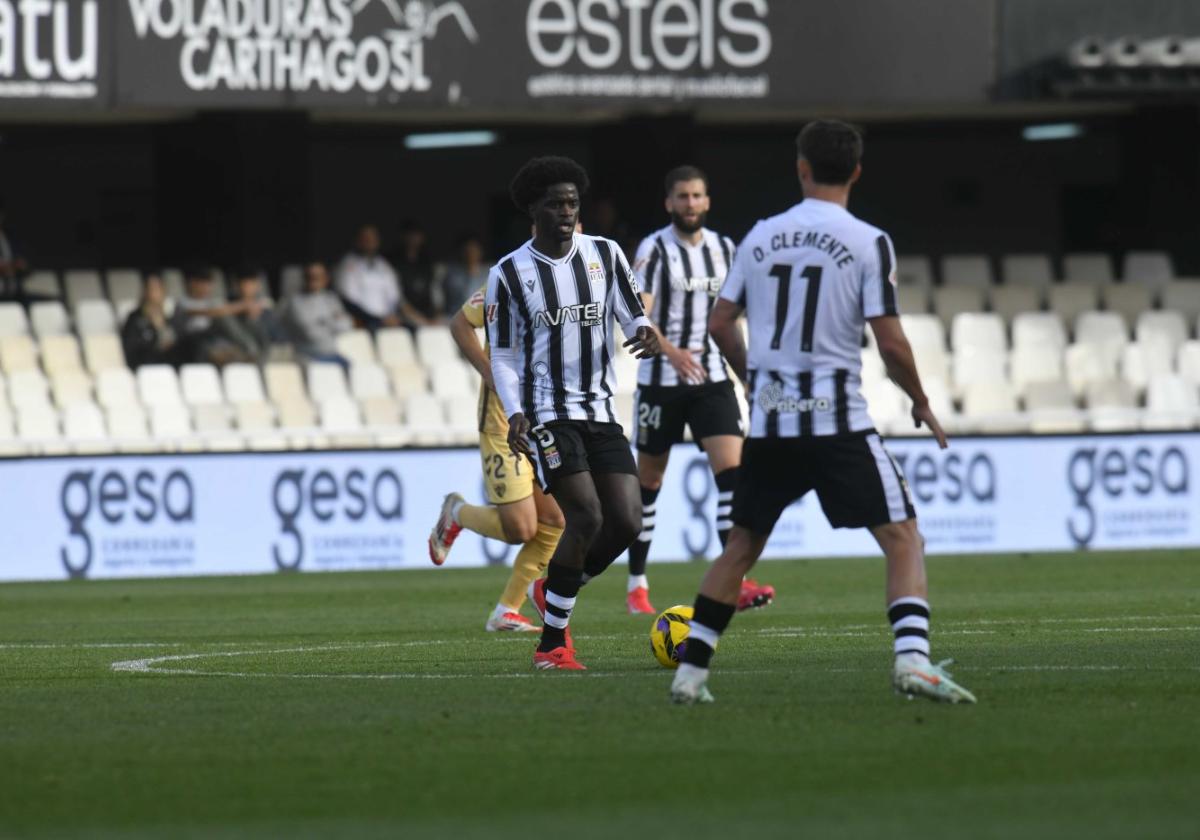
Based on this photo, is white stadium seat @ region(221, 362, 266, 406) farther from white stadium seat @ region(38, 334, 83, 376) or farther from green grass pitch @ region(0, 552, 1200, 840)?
green grass pitch @ region(0, 552, 1200, 840)

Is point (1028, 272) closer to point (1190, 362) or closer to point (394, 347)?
point (1190, 362)

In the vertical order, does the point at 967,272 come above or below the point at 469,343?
above

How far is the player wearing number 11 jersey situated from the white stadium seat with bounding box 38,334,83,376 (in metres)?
14.9

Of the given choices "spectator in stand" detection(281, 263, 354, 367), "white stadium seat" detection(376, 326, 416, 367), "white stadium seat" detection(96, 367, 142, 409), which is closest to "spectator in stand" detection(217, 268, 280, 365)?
"spectator in stand" detection(281, 263, 354, 367)

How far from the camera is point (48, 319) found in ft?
73.2

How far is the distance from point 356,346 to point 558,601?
44.6 ft

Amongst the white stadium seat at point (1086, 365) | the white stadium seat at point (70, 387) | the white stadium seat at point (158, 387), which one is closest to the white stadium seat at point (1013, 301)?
the white stadium seat at point (1086, 365)

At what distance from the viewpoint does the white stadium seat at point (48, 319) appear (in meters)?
22.2

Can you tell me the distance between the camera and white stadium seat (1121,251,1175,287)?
26.0 m

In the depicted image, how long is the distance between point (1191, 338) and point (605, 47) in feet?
25.8

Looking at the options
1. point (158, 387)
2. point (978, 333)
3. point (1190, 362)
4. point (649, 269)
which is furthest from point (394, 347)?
point (649, 269)

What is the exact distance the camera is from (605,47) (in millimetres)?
22656

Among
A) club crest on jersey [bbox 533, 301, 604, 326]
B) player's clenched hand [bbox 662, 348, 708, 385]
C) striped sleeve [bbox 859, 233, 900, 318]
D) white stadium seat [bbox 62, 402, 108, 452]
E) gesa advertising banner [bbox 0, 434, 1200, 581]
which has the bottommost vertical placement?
gesa advertising banner [bbox 0, 434, 1200, 581]

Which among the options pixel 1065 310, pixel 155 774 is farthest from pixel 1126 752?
pixel 1065 310
